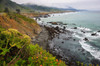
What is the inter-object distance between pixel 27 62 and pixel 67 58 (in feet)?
43.6

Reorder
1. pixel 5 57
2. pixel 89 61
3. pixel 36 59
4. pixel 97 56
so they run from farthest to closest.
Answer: pixel 97 56, pixel 89 61, pixel 36 59, pixel 5 57

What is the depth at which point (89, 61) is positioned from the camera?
15141mm

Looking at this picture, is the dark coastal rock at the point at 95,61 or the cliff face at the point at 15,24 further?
the cliff face at the point at 15,24

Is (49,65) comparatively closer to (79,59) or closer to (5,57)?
(5,57)

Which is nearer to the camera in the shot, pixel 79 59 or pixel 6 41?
pixel 6 41

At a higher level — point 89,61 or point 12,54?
point 12,54

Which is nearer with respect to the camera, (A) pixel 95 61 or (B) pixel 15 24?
(A) pixel 95 61

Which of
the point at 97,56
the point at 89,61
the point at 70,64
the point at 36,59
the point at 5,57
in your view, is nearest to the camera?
the point at 5,57

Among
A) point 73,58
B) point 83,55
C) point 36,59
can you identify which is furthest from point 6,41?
point 83,55

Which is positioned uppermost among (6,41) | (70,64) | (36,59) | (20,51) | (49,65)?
(6,41)

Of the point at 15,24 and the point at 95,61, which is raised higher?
the point at 15,24

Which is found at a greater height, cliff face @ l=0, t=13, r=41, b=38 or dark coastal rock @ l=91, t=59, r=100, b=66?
cliff face @ l=0, t=13, r=41, b=38

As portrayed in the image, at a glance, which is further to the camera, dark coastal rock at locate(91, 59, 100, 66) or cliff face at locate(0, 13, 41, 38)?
cliff face at locate(0, 13, 41, 38)

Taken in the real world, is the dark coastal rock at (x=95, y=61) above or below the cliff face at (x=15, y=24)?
below
